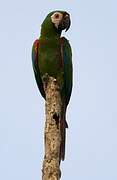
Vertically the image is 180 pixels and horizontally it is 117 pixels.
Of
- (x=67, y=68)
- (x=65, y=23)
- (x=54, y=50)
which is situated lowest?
(x=67, y=68)

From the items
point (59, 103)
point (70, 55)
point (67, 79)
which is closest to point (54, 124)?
point (59, 103)

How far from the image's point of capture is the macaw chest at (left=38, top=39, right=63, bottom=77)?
31.7 feet

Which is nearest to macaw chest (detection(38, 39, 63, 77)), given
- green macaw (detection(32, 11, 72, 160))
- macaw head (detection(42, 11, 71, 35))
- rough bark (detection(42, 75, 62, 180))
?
green macaw (detection(32, 11, 72, 160))

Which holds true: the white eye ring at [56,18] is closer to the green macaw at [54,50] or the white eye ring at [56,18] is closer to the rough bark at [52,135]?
the green macaw at [54,50]

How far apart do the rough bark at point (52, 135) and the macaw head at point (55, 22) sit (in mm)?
2026

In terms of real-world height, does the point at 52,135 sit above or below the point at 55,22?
below

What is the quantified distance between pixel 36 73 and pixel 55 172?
3315 mm

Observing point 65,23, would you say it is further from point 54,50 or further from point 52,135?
point 52,135

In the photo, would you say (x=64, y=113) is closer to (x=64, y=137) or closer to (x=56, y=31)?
(x=64, y=137)

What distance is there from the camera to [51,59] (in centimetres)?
973

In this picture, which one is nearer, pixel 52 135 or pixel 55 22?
pixel 52 135

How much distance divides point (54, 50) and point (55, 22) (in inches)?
19.1

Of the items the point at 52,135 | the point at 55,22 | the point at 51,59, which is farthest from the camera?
the point at 55,22

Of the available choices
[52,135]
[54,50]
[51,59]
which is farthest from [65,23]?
[52,135]
